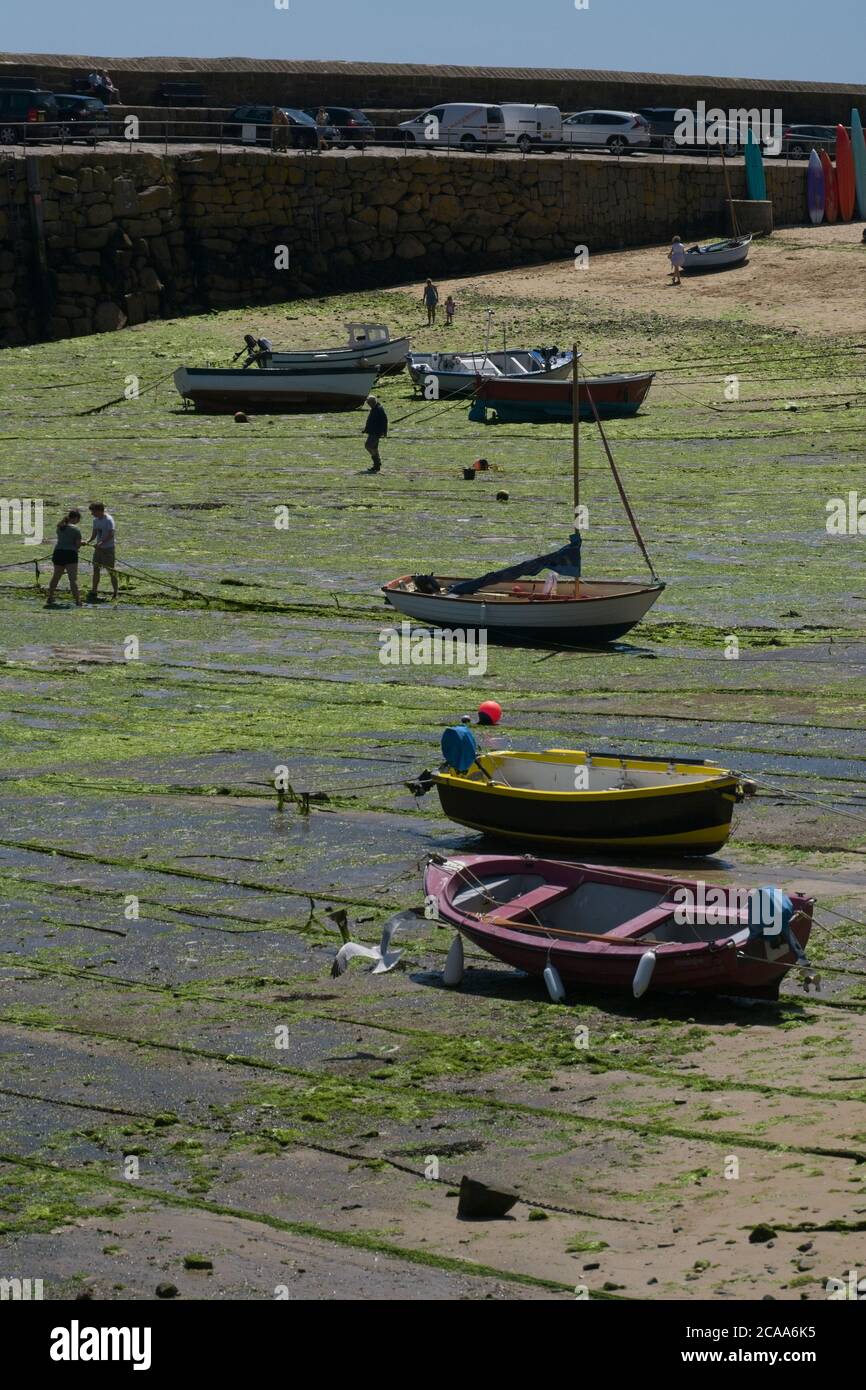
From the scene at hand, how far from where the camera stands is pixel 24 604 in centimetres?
2802

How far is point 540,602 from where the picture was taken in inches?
985

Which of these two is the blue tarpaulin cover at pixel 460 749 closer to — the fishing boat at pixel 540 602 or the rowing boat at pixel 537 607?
the fishing boat at pixel 540 602

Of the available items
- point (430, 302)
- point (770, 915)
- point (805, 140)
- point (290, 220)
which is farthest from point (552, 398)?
point (770, 915)

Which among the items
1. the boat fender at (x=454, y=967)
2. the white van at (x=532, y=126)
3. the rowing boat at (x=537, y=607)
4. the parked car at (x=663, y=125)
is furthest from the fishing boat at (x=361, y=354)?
the boat fender at (x=454, y=967)

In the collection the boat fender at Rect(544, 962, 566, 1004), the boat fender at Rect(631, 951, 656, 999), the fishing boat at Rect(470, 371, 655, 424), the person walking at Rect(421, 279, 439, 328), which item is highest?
the person walking at Rect(421, 279, 439, 328)

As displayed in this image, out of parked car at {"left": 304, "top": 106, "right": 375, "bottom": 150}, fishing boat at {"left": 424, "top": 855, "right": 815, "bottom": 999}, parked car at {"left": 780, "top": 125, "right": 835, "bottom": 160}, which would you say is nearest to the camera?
fishing boat at {"left": 424, "top": 855, "right": 815, "bottom": 999}

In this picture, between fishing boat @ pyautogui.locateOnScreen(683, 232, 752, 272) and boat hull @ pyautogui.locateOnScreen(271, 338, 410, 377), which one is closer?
boat hull @ pyautogui.locateOnScreen(271, 338, 410, 377)

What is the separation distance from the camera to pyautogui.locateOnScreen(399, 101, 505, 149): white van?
57.2m

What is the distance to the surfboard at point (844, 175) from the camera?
5762 centimetres

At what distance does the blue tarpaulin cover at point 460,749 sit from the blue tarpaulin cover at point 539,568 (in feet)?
23.2

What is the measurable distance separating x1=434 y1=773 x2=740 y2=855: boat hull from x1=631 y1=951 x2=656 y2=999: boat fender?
3.24 meters

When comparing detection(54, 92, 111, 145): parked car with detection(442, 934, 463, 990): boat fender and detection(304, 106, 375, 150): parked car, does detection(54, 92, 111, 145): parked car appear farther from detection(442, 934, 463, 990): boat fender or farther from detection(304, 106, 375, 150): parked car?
detection(442, 934, 463, 990): boat fender

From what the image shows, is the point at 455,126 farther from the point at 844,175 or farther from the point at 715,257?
the point at 844,175

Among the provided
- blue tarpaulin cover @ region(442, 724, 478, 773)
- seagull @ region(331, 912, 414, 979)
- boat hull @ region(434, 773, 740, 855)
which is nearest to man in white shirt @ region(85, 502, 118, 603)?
blue tarpaulin cover @ region(442, 724, 478, 773)
